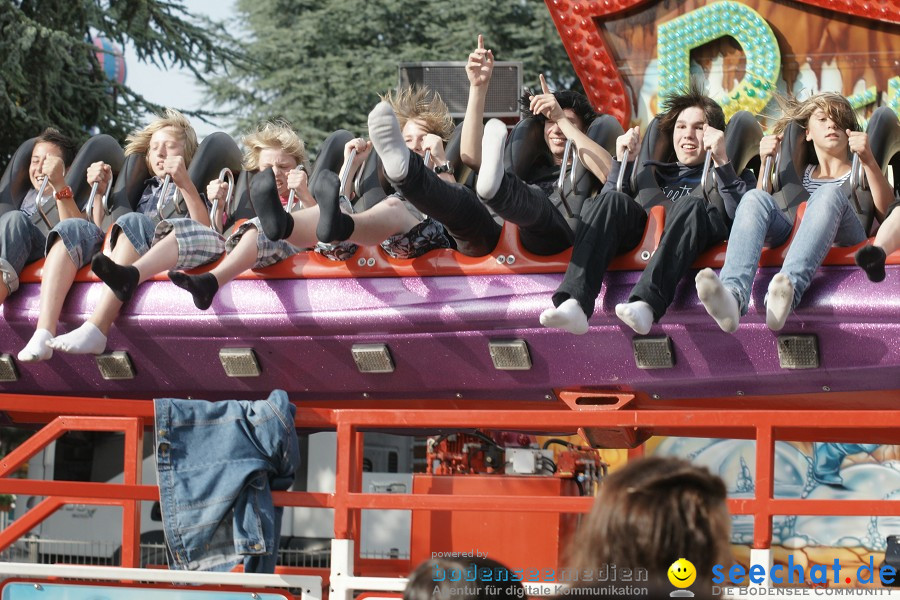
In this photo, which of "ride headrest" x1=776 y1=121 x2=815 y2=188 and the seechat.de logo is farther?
"ride headrest" x1=776 y1=121 x2=815 y2=188

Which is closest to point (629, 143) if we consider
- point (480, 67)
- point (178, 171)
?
point (480, 67)

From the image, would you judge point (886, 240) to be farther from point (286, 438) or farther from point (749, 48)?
point (749, 48)

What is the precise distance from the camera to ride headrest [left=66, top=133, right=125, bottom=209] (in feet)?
17.4

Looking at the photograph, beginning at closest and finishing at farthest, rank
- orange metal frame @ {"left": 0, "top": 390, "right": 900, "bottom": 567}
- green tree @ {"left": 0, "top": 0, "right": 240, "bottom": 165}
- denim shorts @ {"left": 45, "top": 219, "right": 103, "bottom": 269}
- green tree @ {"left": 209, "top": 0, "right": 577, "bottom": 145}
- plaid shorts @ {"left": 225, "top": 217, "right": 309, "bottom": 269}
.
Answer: orange metal frame @ {"left": 0, "top": 390, "right": 900, "bottom": 567} < plaid shorts @ {"left": 225, "top": 217, "right": 309, "bottom": 269} < denim shorts @ {"left": 45, "top": 219, "right": 103, "bottom": 269} < green tree @ {"left": 0, "top": 0, "right": 240, "bottom": 165} < green tree @ {"left": 209, "top": 0, "right": 577, "bottom": 145}

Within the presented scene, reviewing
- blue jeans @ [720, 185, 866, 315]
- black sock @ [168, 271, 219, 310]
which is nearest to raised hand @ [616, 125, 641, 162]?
blue jeans @ [720, 185, 866, 315]

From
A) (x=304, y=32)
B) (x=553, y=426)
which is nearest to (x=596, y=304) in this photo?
(x=553, y=426)

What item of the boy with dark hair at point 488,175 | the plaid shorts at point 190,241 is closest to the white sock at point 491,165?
the boy with dark hair at point 488,175

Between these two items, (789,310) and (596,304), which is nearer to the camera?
(789,310)

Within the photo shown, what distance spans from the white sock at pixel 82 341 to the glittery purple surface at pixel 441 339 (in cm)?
21

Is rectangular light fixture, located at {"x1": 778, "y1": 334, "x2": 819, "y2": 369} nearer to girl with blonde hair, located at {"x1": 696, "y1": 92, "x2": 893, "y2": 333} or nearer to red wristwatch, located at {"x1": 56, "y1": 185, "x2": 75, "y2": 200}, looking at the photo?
girl with blonde hair, located at {"x1": 696, "y1": 92, "x2": 893, "y2": 333}

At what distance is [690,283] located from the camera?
406 centimetres

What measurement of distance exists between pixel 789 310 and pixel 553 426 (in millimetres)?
901

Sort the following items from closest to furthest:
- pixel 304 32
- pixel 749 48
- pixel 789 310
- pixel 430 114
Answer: pixel 789 310 < pixel 430 114 < pixel 749 48 < pixel 304 32

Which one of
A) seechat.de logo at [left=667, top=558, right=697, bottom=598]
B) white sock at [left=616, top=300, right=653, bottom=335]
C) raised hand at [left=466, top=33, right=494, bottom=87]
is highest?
raised hand at [left=466, top=33, right=494, bottom=87]
